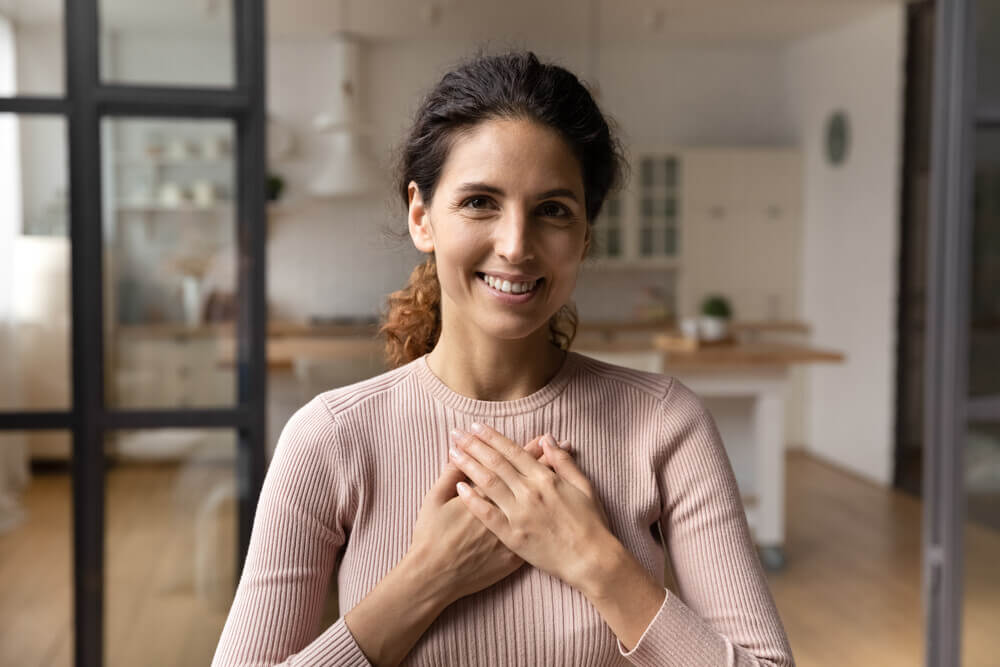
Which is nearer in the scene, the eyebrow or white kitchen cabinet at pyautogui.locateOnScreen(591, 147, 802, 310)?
the eyebrow

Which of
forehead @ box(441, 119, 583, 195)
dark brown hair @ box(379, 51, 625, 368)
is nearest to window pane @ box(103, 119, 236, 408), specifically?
dark brown hair @ box(379, 51, 625, 368)

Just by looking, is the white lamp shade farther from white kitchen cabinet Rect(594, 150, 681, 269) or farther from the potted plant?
the potted plant

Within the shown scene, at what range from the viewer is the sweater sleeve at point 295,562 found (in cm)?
109

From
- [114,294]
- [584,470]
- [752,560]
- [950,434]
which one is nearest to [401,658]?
[584,470]

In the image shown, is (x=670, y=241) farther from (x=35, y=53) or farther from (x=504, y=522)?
(x=504, y=522)

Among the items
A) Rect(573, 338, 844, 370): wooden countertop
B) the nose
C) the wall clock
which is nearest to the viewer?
the nose

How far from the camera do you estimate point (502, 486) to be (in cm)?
113

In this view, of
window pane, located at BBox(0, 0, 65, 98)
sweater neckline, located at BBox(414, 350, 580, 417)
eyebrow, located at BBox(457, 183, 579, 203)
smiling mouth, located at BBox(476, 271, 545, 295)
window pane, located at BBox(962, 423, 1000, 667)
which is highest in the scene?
window pane, located at BBox(0, 0, 65, 98)

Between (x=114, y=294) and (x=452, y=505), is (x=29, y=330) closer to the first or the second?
(x=114, y=294)

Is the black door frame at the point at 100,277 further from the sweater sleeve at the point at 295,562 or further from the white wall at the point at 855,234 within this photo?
the white wall at the point at 855,234

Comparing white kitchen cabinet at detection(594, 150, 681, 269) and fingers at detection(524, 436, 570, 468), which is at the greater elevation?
white kitchen cabinet at detection(594, 150, 681, 269)

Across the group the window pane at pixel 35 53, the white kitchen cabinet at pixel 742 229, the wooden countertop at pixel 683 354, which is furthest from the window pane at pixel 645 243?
the window pane at pixel 35 53

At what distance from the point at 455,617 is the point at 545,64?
659mm

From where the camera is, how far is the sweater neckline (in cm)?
122
